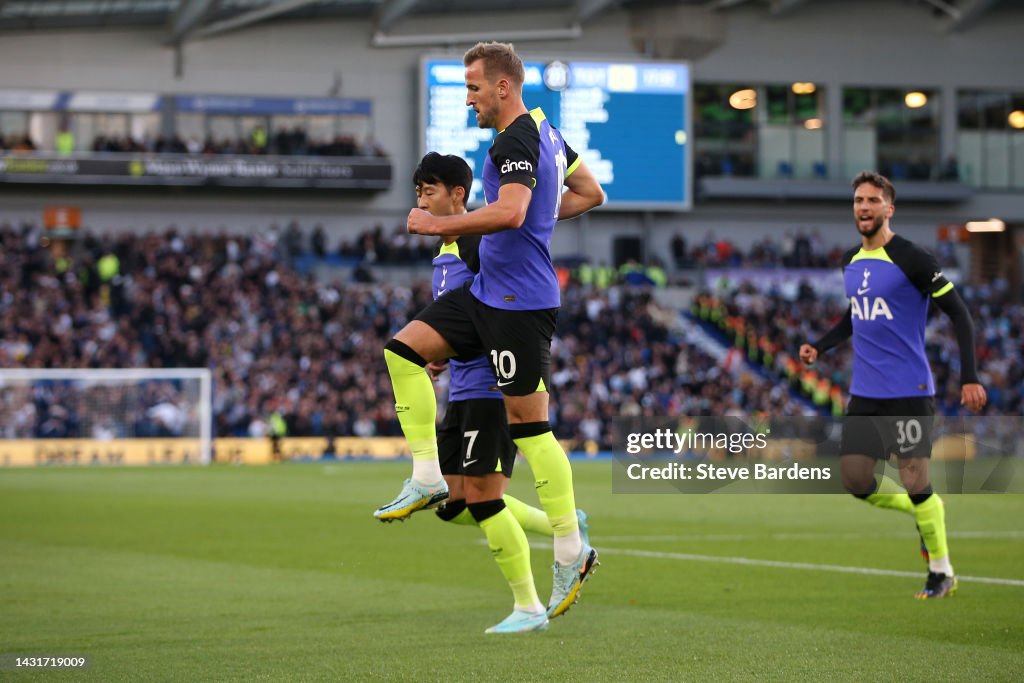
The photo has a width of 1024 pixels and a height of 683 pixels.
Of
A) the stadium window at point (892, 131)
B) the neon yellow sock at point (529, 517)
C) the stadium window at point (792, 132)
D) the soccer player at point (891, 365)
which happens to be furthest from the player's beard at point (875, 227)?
the stadium window at point (892, 131)

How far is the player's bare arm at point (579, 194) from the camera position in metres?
6.88

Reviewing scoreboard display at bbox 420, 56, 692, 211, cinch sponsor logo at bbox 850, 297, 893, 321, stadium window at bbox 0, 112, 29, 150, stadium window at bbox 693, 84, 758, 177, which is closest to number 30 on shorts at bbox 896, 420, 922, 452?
cinch sponsor logo at bbox 850, 297, 893, 321

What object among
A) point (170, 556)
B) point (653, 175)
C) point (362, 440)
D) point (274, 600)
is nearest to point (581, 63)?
point (653, 175)

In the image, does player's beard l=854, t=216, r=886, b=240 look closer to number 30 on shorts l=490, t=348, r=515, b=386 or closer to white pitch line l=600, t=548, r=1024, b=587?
white pitch line l=600, t=548, r=1024, b=587

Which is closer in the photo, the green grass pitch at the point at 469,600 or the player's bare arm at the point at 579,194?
the green grass pitch at the point at 469,600

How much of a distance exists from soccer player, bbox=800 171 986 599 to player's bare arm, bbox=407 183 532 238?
3389 mm

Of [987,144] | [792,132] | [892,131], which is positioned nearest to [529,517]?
[792,132]

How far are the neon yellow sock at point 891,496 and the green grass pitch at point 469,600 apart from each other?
519mm

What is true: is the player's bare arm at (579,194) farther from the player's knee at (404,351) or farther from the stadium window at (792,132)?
the stadium window at (792,132)

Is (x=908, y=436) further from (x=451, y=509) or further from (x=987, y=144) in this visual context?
(x=987, y=144)

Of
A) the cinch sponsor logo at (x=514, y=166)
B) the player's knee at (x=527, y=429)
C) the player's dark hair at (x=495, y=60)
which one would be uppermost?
the player's dark hair at (x=495, y=60)

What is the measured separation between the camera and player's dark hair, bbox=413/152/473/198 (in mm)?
7090

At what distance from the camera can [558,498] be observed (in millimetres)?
6512

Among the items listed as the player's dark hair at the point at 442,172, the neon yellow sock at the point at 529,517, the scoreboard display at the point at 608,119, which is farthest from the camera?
the scoreboard display at the point at 608,119
